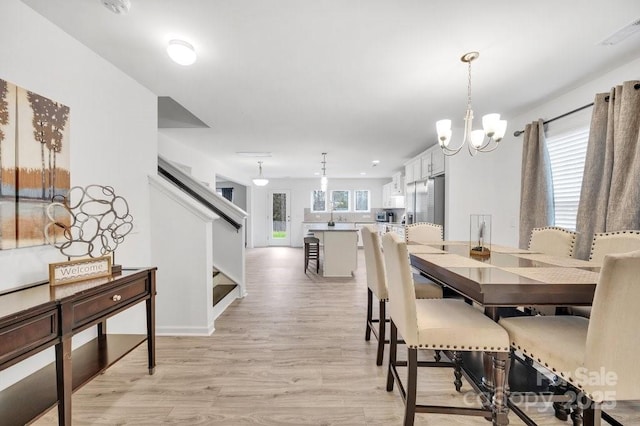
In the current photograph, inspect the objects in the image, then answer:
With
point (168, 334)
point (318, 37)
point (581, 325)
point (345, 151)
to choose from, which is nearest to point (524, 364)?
point (581, 325)

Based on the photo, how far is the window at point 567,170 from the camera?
278 centimetres

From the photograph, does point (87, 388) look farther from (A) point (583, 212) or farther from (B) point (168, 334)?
(A) point (583, 212)

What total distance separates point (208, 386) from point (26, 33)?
2.42 m

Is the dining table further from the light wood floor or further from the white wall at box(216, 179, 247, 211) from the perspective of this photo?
the white wall at box(216, 179, 247, 211)

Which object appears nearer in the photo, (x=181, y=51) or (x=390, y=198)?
(x=181, y=51)

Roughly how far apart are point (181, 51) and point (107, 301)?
1638 millimetres

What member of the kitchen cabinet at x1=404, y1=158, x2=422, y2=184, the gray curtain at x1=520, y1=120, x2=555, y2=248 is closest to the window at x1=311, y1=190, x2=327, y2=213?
the kitchen cabinet at x1=404, y1=158, x2=422, y2=184

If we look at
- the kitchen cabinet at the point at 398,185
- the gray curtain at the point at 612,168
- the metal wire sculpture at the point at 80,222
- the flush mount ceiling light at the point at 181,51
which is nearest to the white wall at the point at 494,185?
the gray curtain at the point at 612,168

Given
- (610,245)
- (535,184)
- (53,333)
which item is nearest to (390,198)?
(535,184)

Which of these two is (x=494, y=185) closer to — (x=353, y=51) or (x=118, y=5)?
(x=353, y=51)

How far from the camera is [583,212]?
250 cm

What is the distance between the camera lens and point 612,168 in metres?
2.26

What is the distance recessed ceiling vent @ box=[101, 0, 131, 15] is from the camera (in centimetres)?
150

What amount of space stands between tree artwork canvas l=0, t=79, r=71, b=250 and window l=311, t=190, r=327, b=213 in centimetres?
776
